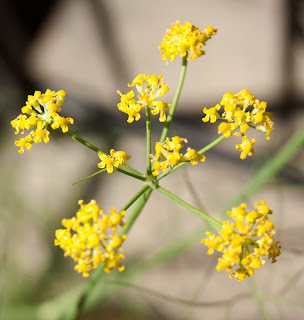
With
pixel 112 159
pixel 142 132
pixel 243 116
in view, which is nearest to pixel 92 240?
pixel 112 159

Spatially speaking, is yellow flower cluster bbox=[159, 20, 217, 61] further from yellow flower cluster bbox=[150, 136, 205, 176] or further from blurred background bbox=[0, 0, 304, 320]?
blurred background bbox=[0, 0, 304, 320]

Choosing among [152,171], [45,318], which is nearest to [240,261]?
[152,171]

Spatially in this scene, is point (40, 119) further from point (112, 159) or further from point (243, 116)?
point (243, 116)

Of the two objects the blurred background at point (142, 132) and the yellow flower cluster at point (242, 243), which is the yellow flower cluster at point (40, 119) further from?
the blurred background at point (142, 132)

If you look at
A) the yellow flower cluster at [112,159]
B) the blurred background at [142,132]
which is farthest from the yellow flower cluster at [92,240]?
the blurred background at [142,132]

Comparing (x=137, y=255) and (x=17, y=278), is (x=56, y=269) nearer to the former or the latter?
(x=17, y=278)

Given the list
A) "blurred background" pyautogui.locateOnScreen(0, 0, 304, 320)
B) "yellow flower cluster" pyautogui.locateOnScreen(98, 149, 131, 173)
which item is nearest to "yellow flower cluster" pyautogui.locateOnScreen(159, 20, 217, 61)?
"yellow flower cluster" pyautogui.locateOnScreen(98, 149, 131, 173)
